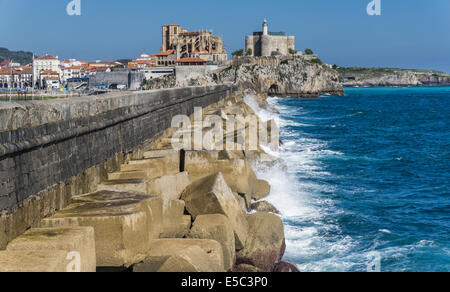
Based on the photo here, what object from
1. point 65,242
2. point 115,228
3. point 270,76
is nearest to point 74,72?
point 270,76

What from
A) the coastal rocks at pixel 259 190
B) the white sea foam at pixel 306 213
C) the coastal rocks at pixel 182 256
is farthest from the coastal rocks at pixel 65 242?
the coastal rocks at pixel 259 190

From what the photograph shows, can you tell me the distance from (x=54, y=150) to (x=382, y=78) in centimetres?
18431

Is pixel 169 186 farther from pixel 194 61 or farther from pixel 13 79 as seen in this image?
pixel 194 61

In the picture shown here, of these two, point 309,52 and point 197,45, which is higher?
point 197,45

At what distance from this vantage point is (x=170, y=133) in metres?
15.6

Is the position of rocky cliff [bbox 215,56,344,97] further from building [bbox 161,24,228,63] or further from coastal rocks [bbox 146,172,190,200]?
coastal rocks [bbox 146,172,190,200]

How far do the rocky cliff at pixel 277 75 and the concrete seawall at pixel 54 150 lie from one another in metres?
68.4

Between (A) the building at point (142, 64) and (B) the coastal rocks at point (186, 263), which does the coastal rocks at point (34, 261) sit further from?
(A) the building at point (142, 64)

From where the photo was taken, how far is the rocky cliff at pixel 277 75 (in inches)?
3159

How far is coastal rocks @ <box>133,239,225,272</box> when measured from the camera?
5.02 m

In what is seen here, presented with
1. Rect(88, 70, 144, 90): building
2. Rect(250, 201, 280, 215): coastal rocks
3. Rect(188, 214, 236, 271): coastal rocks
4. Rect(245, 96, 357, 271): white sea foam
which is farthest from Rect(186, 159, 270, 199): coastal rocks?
Rect(88, 70, 144, 90): building

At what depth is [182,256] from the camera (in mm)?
5043

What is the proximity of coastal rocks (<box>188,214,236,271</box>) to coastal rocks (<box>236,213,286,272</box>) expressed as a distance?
1.67 feet
